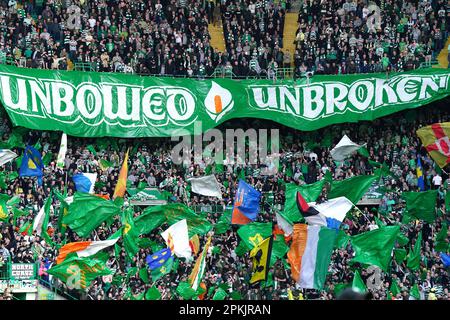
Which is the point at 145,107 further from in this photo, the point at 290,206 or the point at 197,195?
the point at 290,206

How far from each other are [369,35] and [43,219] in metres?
14.2

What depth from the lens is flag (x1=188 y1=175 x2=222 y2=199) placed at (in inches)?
1255

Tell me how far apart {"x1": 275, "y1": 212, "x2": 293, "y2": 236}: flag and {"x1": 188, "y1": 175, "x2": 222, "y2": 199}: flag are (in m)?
3.60

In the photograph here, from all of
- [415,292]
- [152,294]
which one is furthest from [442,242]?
[152,294]

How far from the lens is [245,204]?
30312 millimetres

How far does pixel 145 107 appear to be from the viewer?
113 feet

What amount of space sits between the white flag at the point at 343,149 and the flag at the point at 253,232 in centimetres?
613

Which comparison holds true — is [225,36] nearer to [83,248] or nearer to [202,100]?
[202,100]

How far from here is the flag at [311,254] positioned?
85.5 ft

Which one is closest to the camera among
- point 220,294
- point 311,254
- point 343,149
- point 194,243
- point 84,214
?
point 311,254

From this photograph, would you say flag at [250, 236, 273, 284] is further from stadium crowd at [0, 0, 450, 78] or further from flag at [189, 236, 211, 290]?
stadium crowd at [0, 0, 450, 78]

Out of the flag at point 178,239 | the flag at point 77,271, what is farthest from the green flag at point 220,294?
the flag at point 77,271

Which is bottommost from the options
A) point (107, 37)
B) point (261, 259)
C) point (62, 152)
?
point (261, 259)

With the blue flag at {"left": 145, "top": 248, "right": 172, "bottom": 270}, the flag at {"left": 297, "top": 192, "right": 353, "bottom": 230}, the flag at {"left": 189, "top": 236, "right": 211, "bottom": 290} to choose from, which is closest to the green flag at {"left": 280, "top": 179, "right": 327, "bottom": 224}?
the flag at {"left": 297, "top": 192, "right": 353, "bottom": 230}
